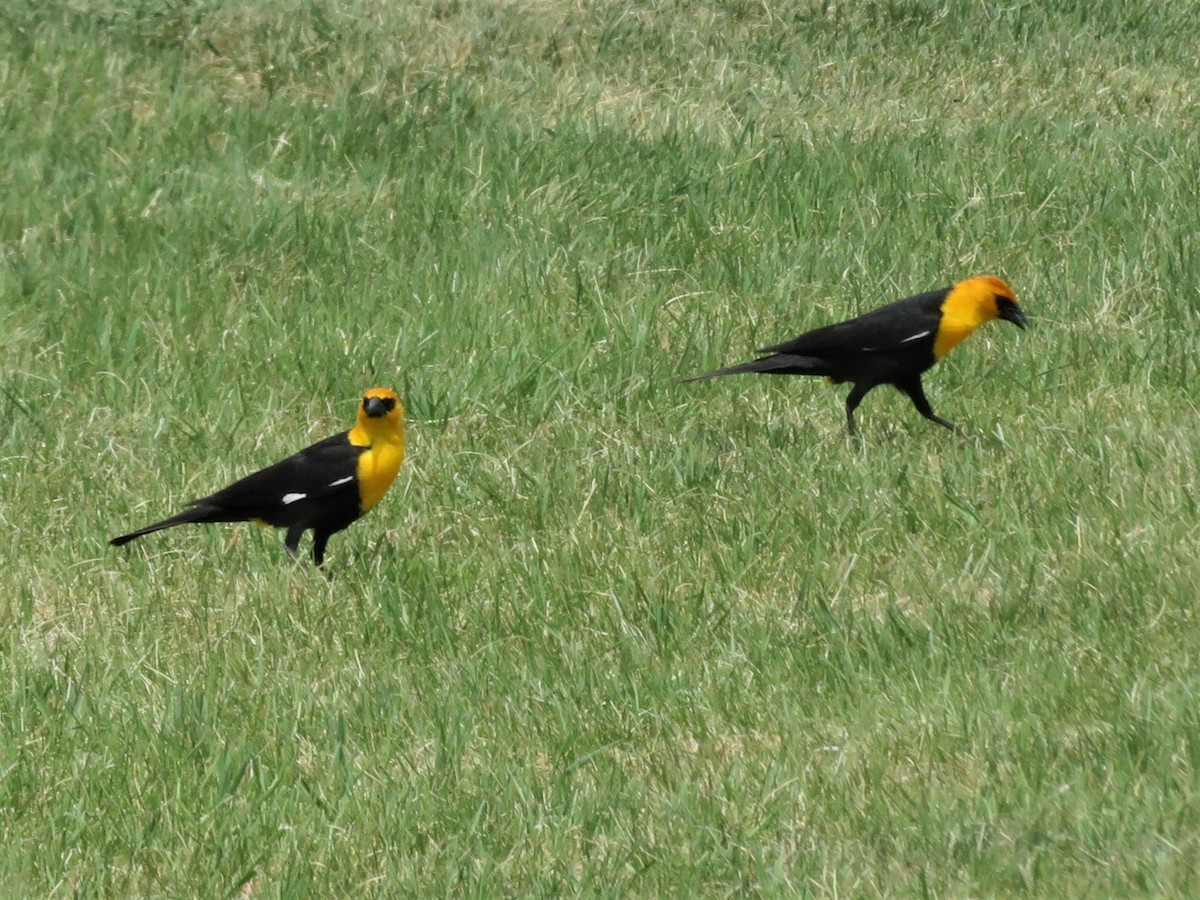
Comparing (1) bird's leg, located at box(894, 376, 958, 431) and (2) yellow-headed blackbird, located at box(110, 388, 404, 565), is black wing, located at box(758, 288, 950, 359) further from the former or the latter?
(2) yellow-headed blackbird, located at box(110, 388, 404, 565)

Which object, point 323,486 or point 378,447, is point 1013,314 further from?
point 323,486

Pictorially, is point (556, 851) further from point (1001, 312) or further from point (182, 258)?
point (182, 258)

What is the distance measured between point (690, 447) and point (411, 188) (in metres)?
3.29

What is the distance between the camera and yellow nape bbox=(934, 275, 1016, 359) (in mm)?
7352

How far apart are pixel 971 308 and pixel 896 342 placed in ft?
1.59

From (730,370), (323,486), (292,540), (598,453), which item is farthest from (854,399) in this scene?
(292,540)

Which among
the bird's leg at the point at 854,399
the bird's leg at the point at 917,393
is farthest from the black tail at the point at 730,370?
the bird's leg at the point at 917,393

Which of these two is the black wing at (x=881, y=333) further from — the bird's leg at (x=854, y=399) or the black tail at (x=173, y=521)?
the black tail at (x=173, y=521)

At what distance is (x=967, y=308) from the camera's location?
24.3ft

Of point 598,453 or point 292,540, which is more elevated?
point 598,453

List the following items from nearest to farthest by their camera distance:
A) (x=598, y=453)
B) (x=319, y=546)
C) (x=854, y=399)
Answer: (x=319, y=546)
(x=598, y=453)
(x=854, y=399)

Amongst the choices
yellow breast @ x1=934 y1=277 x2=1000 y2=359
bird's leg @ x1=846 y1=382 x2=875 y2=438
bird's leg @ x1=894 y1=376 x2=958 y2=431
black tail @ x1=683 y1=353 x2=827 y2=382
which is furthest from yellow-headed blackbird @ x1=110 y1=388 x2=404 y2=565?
yellow breast @ x1=934 y1=277 x2=1000 y2=359

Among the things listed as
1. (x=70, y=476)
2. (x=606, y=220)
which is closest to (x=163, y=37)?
(x=606, y=220)

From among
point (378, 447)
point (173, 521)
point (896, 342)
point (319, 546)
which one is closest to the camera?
point (173, 521)
